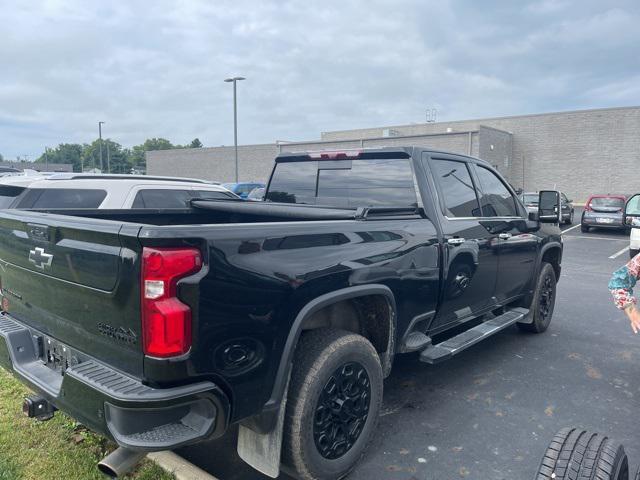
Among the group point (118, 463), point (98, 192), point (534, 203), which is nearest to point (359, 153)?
point (118, 463)

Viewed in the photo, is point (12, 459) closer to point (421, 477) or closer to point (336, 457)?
point (336, 457)

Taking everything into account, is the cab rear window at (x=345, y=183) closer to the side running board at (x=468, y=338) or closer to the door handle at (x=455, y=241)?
the door handle at (x=455, y=241)

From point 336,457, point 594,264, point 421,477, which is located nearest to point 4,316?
point 336,457

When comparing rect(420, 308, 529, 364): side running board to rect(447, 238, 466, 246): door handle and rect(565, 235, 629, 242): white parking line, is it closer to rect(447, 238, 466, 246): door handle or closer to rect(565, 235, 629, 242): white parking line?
rect(447, 238, 466, 246): door handle

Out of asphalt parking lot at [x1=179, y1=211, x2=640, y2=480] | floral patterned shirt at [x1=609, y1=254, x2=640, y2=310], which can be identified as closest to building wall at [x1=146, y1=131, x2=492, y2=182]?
asphalt parking lot at [x1=179, y1=211, x2=640, y2=480]

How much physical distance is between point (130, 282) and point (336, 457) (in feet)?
5.25

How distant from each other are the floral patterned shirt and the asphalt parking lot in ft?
3.51

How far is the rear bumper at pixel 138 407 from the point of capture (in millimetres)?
2033

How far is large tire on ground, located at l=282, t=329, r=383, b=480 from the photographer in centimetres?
260

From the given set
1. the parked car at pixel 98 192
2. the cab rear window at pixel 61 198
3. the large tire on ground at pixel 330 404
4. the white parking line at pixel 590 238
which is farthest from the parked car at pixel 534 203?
the large tire on ground at pixel 330 404

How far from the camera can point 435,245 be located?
359 centimetres

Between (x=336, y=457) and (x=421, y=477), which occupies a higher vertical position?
(x=336, y=457)

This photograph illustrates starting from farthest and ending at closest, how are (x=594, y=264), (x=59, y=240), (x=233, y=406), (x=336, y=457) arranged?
(x=594, y=264), (x=336, y=457), (x=59, y=240), (x=233, y=406)

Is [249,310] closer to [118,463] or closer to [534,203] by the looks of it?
[118,463]
